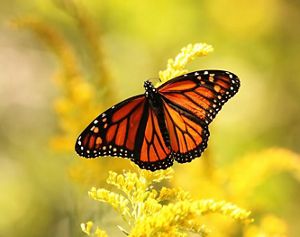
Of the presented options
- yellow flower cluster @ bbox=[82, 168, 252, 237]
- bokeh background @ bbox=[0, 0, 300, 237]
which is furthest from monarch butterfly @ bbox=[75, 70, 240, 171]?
bokeh background @ bbox=[0, 0, 300, 237]

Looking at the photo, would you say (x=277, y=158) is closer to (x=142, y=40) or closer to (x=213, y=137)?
(x=213, y=137)

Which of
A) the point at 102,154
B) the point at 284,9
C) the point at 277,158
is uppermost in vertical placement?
the point at 284,9

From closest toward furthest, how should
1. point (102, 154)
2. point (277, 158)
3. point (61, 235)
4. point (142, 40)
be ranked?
point (102, 154) < point (277, 158) < point (61, 235) < point (142, 40)

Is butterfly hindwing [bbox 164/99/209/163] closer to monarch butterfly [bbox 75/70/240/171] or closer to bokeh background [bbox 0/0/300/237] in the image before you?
monarch butterfly [bbox 75/70/240/171]

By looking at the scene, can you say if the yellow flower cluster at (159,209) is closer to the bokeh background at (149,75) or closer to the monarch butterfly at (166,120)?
the monarch butterfly at (166,120)

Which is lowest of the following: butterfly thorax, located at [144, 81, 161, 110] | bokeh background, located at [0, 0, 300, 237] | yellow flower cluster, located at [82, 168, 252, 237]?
yellow flower cluster, located at [82, 168, 252, 237]

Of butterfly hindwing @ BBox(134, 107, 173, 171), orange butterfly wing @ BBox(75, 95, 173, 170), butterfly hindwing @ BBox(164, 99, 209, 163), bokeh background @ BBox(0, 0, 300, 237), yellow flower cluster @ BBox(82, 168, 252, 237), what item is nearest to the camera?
yellow flower cluster @ BBox(82, 168, 252, 237)

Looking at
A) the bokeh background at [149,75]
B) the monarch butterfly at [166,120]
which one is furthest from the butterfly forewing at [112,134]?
the bokeh background at [149,75]

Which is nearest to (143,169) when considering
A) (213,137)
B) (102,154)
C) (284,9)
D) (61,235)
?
(102,154)
